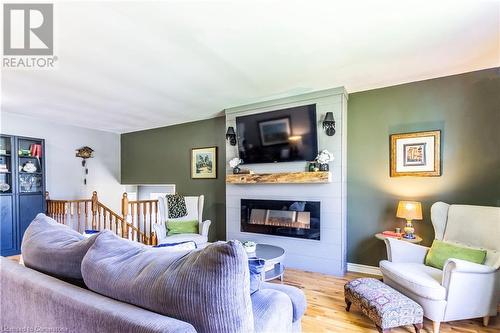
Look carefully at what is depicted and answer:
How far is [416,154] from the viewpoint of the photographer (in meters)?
3.15

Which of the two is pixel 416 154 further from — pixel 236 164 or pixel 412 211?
pixel 236 164

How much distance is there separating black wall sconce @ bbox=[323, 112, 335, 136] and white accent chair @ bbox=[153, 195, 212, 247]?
2212 millimetres

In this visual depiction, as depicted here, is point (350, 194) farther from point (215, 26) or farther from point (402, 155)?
point (215, 26)

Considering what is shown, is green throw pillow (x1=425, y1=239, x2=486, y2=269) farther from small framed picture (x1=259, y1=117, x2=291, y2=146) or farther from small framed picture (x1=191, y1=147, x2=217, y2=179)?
small framed picture (x1=191, y1=147, x2=217, y2=179)

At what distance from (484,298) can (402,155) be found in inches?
64.6

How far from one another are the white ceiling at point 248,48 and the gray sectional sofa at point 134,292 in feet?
5.30

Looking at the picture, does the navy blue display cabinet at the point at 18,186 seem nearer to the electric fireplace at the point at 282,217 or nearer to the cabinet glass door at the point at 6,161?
the cabinet glass door at the point at 6,161

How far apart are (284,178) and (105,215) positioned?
3.27 meters

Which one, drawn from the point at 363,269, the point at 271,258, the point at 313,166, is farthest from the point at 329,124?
the point at 363,269

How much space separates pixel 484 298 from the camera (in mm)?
2139

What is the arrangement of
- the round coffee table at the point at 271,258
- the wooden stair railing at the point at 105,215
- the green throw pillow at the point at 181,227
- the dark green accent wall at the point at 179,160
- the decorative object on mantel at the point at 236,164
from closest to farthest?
the round coffee table at the point at 271,258 < the green throw pillow at the point at 181,227 < the decorative object on mantel at the point at 236,164 < the wooden stair railing at the point at 105,215 < the dark green accent wall at the point at 179,160

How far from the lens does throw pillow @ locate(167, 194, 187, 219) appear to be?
4.15m

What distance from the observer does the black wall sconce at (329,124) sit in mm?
3354

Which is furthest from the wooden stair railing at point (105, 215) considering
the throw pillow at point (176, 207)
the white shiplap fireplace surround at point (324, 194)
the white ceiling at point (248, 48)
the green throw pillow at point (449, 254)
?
the green throw pillow at point (449, 254)
